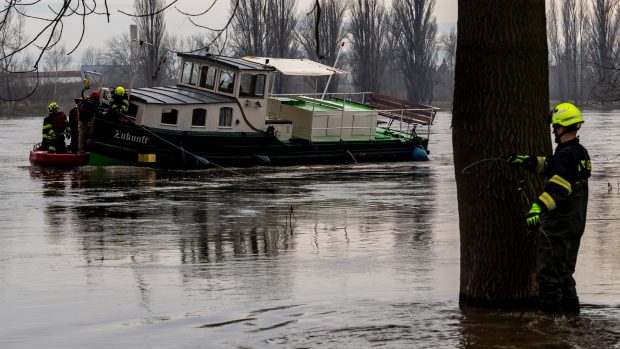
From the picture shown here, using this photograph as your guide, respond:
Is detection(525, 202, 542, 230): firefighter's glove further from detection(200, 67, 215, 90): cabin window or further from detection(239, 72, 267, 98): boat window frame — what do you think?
detection(200, 67, 215, 90): cabin window

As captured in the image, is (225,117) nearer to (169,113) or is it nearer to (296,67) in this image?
(169,113)

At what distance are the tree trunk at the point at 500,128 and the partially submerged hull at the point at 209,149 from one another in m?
19.5

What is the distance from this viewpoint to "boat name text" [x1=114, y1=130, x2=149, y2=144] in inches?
1093

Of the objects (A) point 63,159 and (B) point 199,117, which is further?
(B) point 199,117

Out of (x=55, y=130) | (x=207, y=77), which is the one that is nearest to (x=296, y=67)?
(x=207, y=77)

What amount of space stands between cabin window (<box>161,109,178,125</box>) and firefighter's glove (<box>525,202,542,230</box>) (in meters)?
21.1

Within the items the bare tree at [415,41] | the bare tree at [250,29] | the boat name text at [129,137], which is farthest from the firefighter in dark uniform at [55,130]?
the bare tree at [415,41]

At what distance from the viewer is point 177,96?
29.4m

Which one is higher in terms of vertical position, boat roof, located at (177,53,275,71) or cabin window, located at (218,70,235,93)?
boat roof, located at (177,53,275,71)

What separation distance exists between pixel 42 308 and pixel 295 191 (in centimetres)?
1295

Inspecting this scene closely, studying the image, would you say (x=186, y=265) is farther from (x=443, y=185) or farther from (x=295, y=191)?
(x=443, y=185)

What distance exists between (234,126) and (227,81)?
1.23 m

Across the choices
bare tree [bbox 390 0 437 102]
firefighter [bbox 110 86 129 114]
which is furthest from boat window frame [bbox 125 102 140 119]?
bare tree [bbox 390 0 437 102]

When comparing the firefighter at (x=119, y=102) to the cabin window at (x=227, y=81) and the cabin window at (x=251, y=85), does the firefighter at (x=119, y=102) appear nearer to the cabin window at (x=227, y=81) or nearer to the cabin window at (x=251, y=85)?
the cabin window at (x=227, y=81)
